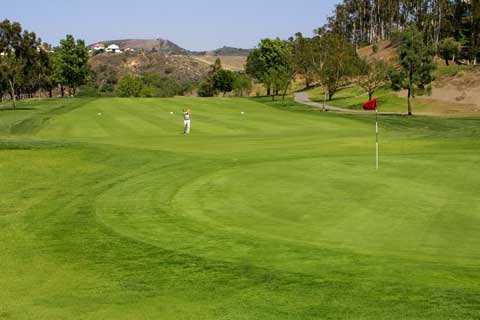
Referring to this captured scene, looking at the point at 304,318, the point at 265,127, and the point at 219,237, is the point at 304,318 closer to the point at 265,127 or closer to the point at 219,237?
the point at 219,237

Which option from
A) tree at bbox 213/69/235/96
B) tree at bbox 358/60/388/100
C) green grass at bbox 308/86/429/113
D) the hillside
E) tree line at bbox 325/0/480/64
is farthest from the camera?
tree at bbox 213/69/235/96

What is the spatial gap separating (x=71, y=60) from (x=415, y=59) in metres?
77.0

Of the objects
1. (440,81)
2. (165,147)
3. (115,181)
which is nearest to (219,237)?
(115,181)

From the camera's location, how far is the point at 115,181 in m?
21.3

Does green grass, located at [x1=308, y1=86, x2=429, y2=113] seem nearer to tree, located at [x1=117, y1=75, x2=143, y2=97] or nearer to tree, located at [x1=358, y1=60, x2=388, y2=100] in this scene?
tree, located at [x1=358, y1=60, x2=388, y2=100]

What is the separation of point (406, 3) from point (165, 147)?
127 metres

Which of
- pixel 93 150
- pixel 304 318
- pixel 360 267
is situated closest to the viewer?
pixel 304 318

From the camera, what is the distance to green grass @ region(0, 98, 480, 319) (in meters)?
9.34

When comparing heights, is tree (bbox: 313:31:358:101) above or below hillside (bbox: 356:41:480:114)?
above

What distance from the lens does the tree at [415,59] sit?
66.6 m

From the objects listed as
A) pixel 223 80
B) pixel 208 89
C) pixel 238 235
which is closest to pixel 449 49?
pixel 223 80

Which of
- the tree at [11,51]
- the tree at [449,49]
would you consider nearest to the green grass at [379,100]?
the tree at [449,49]

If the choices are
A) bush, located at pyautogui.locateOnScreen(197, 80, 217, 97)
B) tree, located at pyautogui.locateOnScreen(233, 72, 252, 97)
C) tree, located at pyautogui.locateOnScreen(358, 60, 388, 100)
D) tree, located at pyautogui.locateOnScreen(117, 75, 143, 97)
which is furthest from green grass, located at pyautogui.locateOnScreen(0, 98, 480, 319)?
tree, located at pyautogui.locateOnScreen(117, 75, 143, 97)

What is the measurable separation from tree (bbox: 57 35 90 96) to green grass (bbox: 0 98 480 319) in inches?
3812
